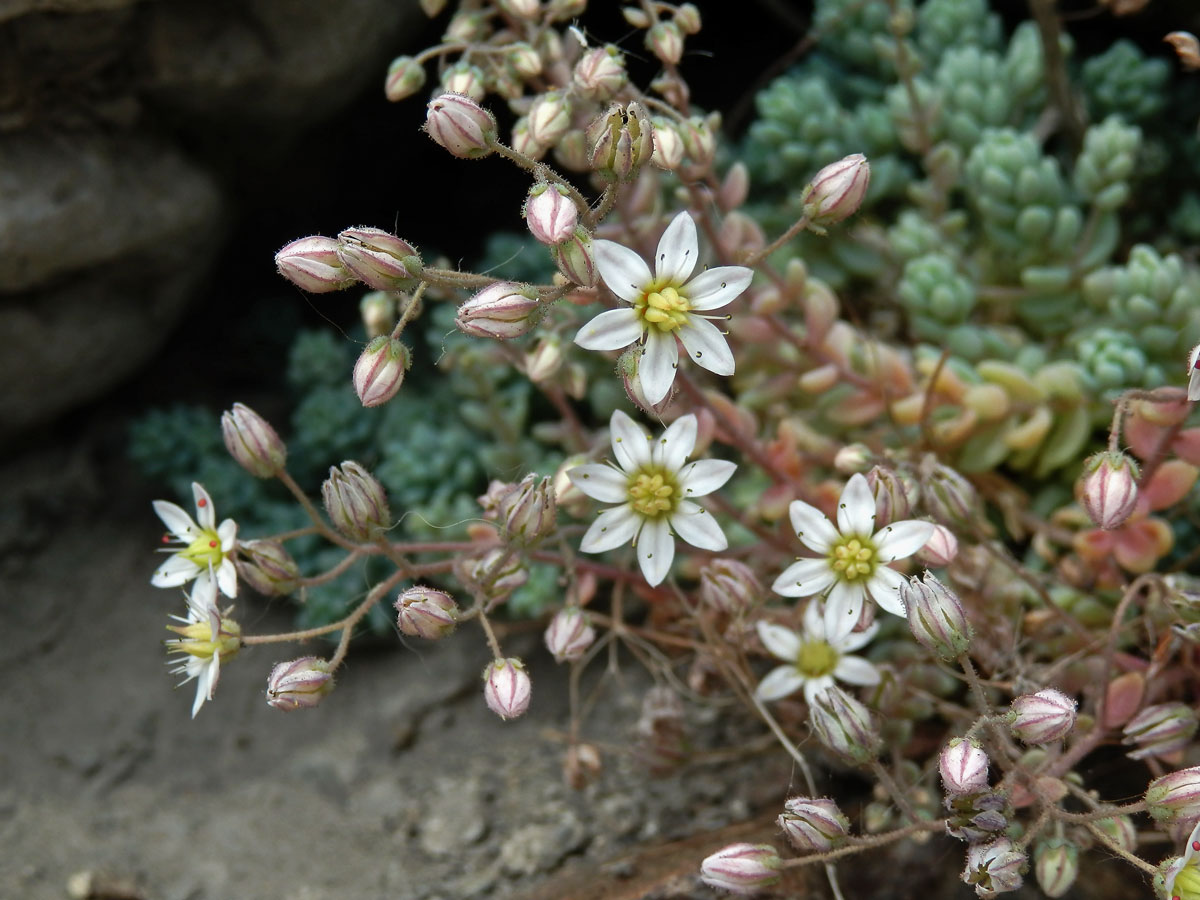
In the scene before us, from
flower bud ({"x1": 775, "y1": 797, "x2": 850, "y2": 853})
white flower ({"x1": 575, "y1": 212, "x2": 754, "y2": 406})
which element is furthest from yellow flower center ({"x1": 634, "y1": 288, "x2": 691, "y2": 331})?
flower bud ({"x1": 775, "y1": 797, "x2": 850, "y2": 853})

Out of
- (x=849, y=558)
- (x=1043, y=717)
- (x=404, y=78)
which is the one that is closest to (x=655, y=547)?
(x=849, y=558)

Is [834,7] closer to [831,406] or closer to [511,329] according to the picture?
[831,406]

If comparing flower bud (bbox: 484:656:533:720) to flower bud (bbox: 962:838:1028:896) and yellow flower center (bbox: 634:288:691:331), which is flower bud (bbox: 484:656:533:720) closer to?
yellow flower center (bbox: 634:288:691:331)

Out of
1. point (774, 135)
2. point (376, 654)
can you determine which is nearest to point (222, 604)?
point (376, 654)

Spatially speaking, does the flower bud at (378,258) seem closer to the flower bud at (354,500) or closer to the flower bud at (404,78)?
the flower bud at (354,500)

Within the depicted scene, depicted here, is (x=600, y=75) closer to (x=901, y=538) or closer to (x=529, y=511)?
(x=529, y=511)
